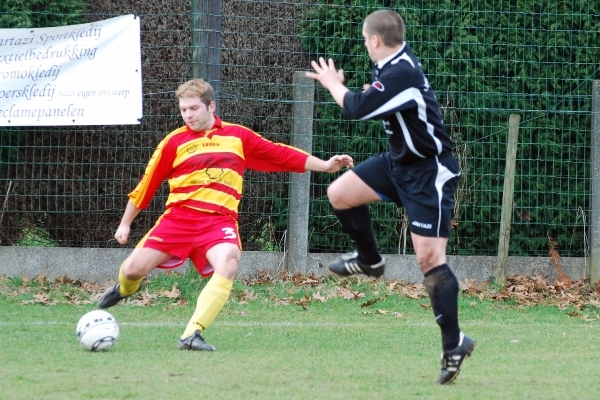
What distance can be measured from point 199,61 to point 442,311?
452 cm

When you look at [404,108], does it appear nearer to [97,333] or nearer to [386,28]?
[386,28]

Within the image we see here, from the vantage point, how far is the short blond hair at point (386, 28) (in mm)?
5309

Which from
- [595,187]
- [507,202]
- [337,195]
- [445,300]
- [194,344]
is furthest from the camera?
[595,187]

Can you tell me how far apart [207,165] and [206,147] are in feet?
0.45

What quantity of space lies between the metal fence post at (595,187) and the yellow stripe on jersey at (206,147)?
4.21 m

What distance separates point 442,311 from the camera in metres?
5.27


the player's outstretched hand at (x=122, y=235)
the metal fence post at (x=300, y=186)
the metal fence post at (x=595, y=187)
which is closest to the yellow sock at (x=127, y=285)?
the player's outstretched hand at (x=122, y=235)

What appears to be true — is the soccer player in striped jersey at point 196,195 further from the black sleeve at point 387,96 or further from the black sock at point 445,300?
the black sock at point 445,300

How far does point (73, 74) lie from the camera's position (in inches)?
358

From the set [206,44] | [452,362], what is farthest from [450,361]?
[206,44]

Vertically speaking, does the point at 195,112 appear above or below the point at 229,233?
above

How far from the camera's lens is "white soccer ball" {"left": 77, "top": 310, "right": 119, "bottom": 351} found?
601cm

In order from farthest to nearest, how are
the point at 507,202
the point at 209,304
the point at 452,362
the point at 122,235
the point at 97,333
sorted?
1. the point at 507,202
2. the point at 122,235
3. the point at 209,304
4. the point at 97,333
5. the point at 452,362

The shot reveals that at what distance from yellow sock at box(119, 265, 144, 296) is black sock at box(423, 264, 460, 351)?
2257 millimetres
